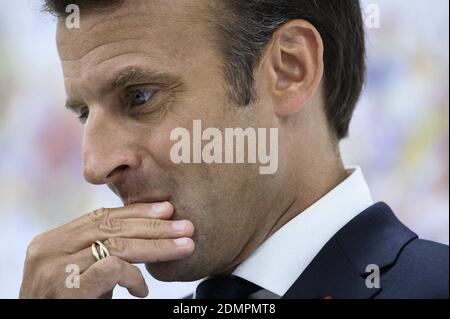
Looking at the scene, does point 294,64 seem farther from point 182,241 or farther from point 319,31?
point 182,241

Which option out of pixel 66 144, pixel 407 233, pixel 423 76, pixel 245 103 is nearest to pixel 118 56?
pixel 245 103

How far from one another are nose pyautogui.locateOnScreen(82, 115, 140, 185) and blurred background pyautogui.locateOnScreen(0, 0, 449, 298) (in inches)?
39.7

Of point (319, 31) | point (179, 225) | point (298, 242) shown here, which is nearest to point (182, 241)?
point (179, 225)

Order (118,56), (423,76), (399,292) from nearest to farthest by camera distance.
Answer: (399,292), (118,56), (423,76)

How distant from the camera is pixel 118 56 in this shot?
1.46m

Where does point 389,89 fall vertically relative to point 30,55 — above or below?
below

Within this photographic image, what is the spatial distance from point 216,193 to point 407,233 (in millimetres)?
391

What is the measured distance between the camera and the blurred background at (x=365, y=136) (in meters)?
2.38

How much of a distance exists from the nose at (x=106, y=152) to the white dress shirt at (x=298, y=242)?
12.7 inches

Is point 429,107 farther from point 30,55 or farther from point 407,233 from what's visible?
point 30,55

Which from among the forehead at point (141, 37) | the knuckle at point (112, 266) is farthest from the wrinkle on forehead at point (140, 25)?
the knuckle at point (112, 266)

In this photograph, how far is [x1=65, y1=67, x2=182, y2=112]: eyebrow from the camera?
1440mm

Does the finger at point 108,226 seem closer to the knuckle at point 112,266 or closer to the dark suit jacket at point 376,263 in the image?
the knuckle at point 112,266

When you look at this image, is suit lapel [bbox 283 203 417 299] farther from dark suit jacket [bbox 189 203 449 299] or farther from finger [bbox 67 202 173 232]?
finger [bbox 67 202 173 232]
